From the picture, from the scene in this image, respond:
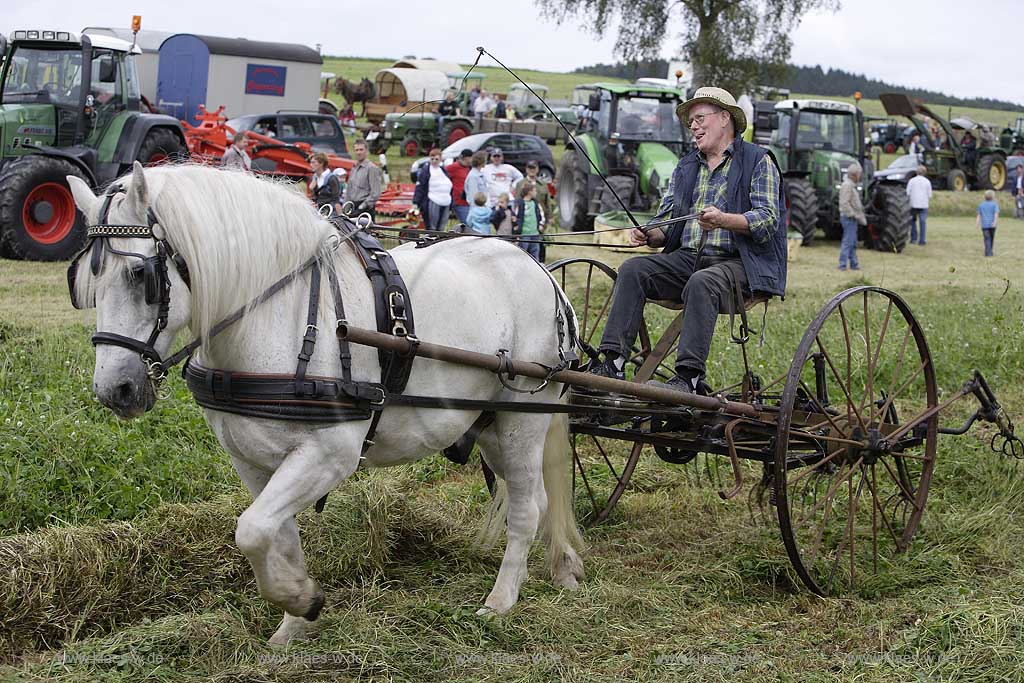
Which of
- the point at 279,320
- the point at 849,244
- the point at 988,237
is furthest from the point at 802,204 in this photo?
the point at 279,320

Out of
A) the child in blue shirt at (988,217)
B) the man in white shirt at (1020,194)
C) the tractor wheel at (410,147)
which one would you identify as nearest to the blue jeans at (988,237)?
the child in blue shirt at (988,217)

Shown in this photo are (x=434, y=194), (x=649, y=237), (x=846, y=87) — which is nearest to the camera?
(x=649, y=237)

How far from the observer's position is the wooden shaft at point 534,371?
143 inches

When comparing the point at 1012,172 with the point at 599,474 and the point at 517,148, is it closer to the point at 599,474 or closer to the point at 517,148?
the point at 517,148

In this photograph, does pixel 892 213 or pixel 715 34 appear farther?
pixel 715 34

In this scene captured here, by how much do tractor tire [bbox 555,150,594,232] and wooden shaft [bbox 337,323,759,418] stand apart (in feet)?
42.6

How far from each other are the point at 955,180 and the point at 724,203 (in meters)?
27.5

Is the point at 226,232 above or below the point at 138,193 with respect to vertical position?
below

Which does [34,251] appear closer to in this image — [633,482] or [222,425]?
[633,482]

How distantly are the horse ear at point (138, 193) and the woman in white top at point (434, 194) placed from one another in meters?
11.2

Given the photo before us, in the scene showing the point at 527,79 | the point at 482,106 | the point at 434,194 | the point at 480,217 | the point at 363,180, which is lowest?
the point at 480,217

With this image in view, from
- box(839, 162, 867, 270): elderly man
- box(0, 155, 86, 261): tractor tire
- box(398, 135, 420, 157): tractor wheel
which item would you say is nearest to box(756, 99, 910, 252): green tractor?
box(839, 162, 867, 270): elderly man

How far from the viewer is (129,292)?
3.38 meters

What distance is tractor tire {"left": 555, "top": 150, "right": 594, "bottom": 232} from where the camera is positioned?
18.1 metres
